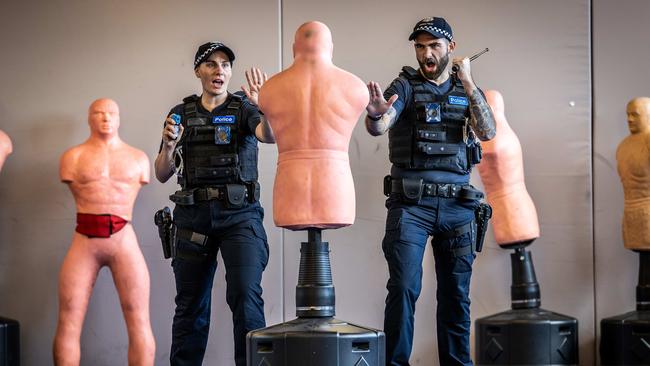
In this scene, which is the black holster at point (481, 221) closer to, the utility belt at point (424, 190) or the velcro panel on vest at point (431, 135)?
the utility belt at point (424, 190)

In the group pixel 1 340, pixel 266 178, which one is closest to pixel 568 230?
pixel 266 178

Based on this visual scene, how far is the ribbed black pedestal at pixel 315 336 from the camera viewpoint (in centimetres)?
425

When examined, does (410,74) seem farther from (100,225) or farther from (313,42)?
(100,225)

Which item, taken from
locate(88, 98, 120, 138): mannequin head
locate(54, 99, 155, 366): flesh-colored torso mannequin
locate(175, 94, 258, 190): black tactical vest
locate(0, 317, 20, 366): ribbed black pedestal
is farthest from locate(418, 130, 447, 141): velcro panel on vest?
locate(0, 317, 20, 366): ribbed black pedestal

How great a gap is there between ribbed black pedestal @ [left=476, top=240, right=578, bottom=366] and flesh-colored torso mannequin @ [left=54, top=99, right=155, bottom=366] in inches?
66.5

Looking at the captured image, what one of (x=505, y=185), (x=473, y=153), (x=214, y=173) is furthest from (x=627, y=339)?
(x=214, y=173)

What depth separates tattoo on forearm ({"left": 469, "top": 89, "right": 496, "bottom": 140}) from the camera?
15.9 ft

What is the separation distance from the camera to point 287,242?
6133 mm

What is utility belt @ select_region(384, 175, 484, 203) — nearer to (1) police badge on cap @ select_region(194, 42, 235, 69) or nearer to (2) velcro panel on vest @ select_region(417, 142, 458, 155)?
(2) velcro panel on vest @ select_region(417, 142, 458, 155)

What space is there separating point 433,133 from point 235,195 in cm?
94

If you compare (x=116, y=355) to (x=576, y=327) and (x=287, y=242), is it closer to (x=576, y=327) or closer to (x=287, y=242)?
(x=287, y=242)

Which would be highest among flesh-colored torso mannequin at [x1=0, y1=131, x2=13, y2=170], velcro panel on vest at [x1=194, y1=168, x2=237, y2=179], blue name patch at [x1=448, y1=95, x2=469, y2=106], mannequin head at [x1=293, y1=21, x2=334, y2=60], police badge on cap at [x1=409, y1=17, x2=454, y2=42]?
police badge on cap at [x1=409, y1=17, x2=454, y2=42]

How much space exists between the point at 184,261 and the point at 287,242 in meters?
1.12

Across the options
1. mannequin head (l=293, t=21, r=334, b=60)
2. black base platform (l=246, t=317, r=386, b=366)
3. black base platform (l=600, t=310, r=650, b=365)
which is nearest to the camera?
black base platform (l=246, t=317, r=386, b=366)
